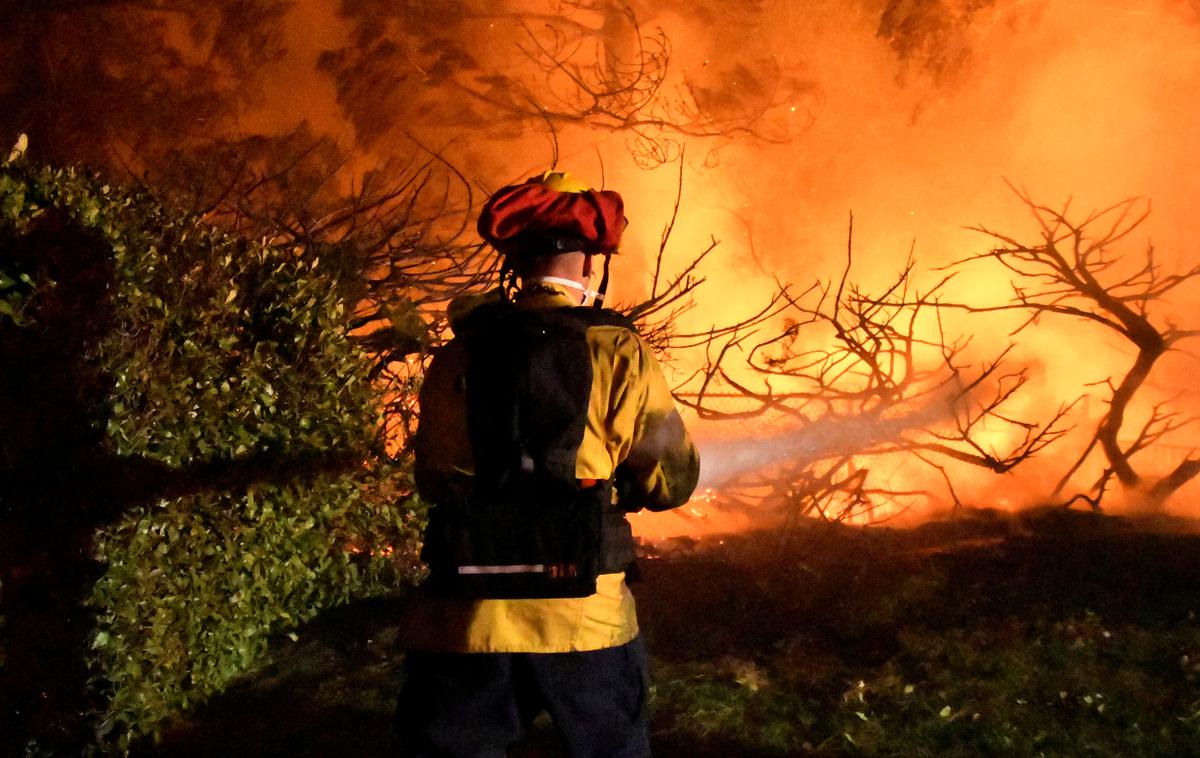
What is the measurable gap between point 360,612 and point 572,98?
417 centimetres

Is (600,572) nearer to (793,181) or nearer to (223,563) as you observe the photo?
(223,563)

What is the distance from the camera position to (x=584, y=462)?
2.07 metres

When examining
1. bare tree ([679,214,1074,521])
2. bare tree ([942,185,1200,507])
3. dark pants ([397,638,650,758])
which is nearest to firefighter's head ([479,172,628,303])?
dark pants ([397,638,650,758])

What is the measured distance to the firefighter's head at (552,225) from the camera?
2197 millimetres

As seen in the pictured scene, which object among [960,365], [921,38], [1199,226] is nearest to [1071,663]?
[960,365]

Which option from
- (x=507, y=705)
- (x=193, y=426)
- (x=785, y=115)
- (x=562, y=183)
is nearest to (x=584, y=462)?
(x=507, y=705)

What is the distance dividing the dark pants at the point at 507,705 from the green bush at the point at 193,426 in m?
1.73

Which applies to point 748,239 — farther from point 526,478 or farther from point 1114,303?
point 526,478

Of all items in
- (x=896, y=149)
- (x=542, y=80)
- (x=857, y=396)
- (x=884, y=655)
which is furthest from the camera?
(x=542, y=80)

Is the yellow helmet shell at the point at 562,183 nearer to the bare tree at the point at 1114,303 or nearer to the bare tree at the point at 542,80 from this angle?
the bare tree at the point at 1114,303

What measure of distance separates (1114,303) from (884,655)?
3282 mm

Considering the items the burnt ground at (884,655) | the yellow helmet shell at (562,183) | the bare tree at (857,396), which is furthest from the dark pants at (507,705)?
the bare tree at (857,396)

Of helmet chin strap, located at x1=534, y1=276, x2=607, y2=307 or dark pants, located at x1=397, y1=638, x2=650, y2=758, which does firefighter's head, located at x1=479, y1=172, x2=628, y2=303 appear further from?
dark pants, located at x1=397, y1=638, x2=650, y2=758

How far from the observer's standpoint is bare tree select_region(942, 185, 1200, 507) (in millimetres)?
6066
